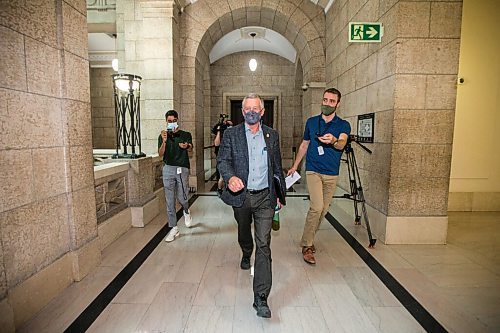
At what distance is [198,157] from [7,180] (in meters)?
5.12

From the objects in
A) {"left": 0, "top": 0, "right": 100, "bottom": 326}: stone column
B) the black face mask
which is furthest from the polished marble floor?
the black face mask

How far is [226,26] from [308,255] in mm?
5630

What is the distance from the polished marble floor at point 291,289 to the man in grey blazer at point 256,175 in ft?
1.09

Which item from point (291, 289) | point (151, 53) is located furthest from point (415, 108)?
point (151, 53)

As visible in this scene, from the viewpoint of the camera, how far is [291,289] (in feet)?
8.57

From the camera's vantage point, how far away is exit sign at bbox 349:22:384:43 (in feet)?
12.2

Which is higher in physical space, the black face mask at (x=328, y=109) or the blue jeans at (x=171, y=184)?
the black face mask at (x=328, y=109)

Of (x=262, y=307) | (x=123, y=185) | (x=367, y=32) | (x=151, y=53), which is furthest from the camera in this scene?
(x=151, y=53)

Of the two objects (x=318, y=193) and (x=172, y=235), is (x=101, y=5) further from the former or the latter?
(x=318, y=193)

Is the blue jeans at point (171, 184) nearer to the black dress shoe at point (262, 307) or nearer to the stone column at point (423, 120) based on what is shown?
the black dress shoe at point (262, 307)

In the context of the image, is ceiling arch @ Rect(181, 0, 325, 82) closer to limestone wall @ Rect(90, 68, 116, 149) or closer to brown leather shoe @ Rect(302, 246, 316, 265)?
brown leather shoe @ Rect(302, 246, 316, 265)

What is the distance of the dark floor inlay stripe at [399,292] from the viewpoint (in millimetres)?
2152

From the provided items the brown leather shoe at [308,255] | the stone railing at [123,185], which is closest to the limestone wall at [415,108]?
the brown leather shoe at [308,255]

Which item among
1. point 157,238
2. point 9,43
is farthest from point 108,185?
point 9,43
